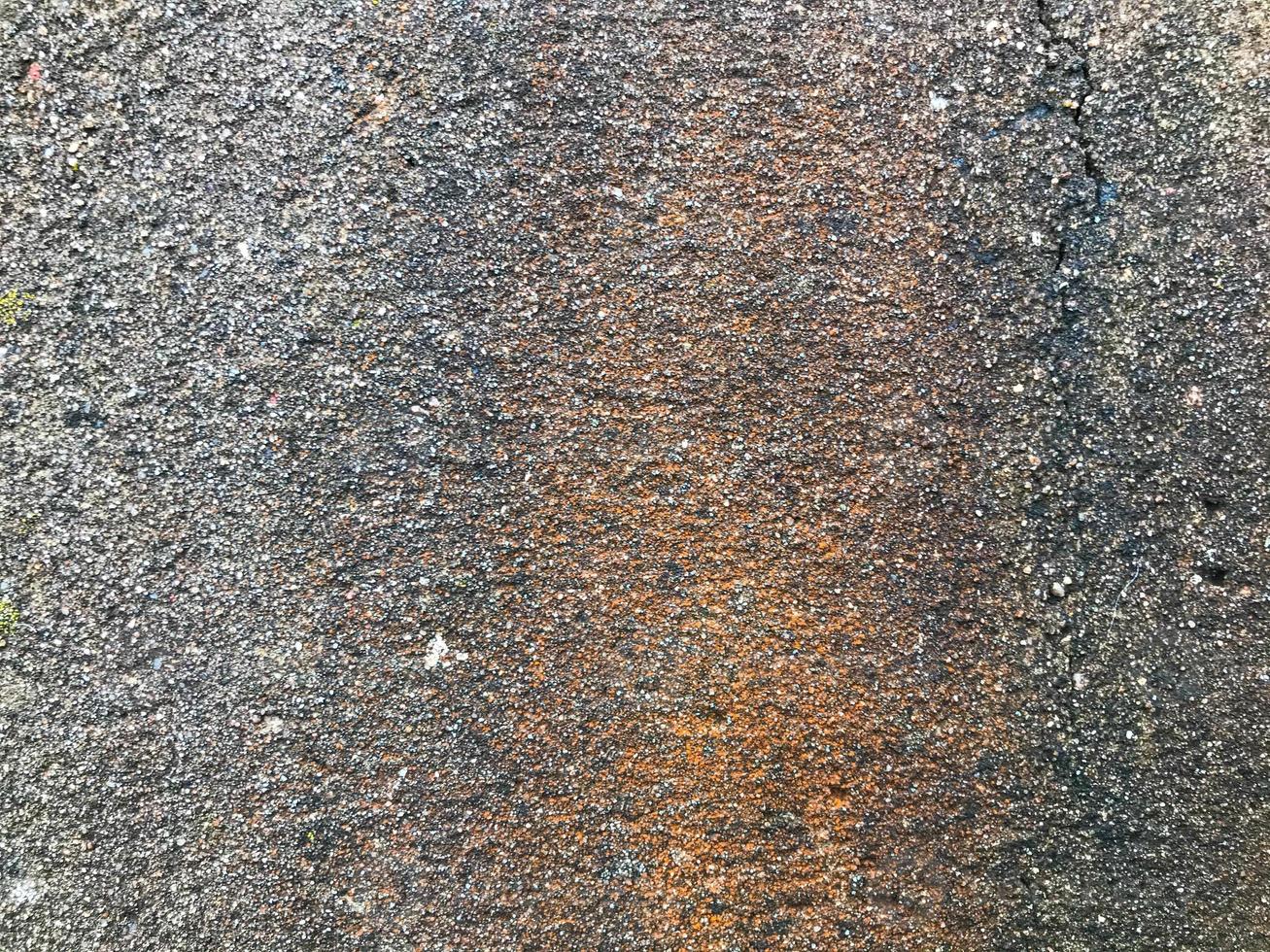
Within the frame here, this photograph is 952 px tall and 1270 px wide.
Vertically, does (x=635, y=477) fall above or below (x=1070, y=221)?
below

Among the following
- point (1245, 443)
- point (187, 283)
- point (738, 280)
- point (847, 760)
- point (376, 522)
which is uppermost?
point (187, 283)

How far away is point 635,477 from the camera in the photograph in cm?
167

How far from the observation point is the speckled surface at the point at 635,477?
1614mm

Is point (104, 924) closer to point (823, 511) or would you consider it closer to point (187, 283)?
point (187, 283)

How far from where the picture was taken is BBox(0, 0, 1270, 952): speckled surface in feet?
5.30

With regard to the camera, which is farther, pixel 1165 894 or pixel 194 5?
pixel 194 5

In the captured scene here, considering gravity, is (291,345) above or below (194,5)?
below

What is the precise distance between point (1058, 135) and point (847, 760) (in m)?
1.49

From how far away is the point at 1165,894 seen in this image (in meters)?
1.60

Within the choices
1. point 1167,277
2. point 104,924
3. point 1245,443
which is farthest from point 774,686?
point 104,924

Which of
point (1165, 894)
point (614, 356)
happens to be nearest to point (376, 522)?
point (614, 356)

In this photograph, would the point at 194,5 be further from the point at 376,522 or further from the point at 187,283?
the point at 376,522

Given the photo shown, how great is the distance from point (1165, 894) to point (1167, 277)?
136 cm

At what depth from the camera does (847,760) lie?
64.4 inches
